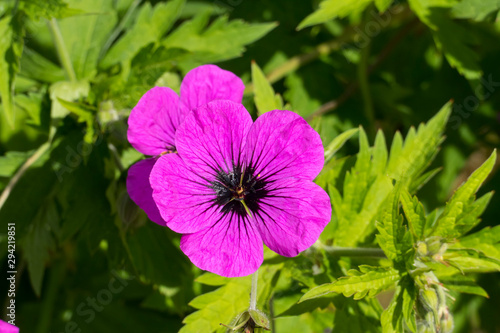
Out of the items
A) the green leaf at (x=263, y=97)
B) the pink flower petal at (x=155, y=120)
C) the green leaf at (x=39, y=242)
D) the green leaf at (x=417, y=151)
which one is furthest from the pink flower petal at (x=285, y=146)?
the green leaf at (x=39, y=242)

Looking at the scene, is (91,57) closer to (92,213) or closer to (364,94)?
(92,213)

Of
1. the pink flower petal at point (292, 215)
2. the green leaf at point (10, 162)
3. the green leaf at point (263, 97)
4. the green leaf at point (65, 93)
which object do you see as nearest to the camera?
the pink flower petal at point (292, 215)

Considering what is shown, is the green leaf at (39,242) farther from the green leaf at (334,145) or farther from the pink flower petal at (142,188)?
the green leaf at (334,145)

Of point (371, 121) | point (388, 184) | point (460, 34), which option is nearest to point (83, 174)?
point (388, 184)

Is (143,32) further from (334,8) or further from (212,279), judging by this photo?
(212,279)

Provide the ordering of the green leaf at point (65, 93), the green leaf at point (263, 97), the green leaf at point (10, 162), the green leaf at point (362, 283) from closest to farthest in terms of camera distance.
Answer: the green leaf at point (362, 283) < the green leaf at point (263, 97) < the green leaf at point (65, 93) < the green leaf at point (10, 162)

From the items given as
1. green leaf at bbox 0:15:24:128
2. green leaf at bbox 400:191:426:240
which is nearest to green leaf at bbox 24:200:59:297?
green leaf at bbox 0:15:24:128
